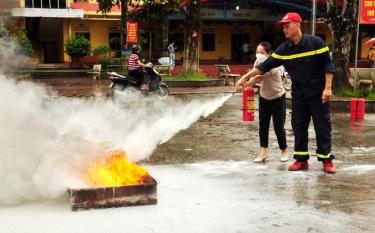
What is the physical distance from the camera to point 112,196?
497 centimetres

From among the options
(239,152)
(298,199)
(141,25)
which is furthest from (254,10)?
(298,199)

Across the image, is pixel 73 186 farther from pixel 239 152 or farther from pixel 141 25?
pixel 141 25

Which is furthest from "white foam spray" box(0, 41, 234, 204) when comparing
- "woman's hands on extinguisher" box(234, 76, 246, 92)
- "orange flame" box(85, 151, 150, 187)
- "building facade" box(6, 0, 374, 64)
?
"building facade" box(6, 0, 374, 64)

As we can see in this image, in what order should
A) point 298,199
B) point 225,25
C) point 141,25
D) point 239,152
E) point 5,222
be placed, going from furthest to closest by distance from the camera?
point 225,25
point 141,25
point 239,152
point 298,199
point 5,222

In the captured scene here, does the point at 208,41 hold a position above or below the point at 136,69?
above

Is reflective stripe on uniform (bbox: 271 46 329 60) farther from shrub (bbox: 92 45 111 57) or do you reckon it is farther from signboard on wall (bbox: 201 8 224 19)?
signboard on wall (bbox: 201 8 224 19)

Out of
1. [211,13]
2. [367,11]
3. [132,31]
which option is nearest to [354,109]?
[367,11]

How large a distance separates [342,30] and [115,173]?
12094 millimetres

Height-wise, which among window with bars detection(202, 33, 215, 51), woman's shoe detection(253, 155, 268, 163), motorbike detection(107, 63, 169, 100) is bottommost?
woman's shoe detection(253, 155, 268, 163)

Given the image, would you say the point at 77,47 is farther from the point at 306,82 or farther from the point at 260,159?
the point at 306,82

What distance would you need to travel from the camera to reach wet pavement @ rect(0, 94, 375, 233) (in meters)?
4.53

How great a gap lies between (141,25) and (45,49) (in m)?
7.48

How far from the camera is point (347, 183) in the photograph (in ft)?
19.7

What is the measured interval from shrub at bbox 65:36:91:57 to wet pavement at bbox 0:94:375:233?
24.6 metres
